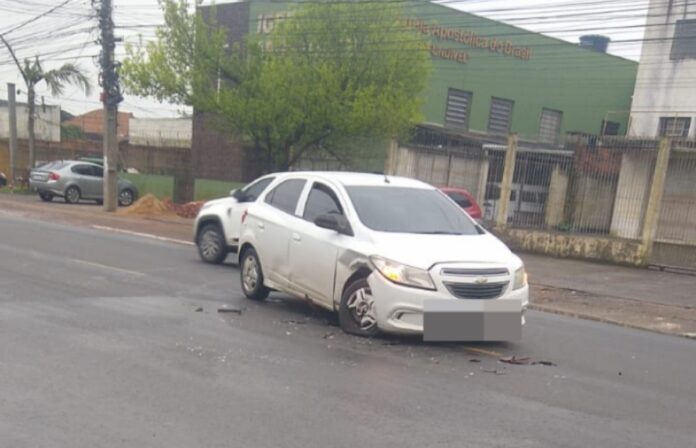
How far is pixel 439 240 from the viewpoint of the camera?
689 centimetres

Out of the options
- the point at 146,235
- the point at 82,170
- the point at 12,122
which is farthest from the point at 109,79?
the point at 12,122

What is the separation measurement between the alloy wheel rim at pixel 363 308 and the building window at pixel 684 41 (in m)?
24.9

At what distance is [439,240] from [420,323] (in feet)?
2.96

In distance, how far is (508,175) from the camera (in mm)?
17562

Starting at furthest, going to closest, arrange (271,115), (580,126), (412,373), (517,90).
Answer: (580,126) < (517,90) < (271,115) < (412,373)

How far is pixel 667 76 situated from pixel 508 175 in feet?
46.2

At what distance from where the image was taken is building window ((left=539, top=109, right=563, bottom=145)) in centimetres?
3641

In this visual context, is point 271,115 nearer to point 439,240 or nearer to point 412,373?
point 439,240

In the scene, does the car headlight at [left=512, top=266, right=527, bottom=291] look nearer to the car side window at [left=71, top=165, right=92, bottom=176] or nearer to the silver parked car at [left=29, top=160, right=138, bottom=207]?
the silver parked car at [left=29, top=160, right=138, bottom=207]

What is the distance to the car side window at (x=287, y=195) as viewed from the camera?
832 centimetres

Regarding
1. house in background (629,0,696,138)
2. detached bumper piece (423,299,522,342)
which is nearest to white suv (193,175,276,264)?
detached bumper piece (423,299,522,342)

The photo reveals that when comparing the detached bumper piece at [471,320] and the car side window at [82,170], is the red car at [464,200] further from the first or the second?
the car side window at [82,170]

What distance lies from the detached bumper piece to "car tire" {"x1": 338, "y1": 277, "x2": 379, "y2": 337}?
0.56m

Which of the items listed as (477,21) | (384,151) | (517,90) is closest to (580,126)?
(517,90)
